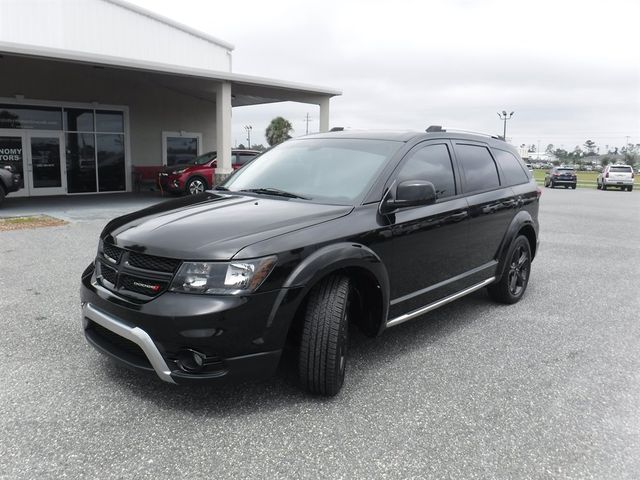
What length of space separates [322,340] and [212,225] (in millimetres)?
972

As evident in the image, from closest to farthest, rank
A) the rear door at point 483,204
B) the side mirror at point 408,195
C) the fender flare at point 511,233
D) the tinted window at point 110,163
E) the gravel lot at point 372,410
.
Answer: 1. the gravel lot at point 372,410
2. the side mirror at point 408,195
3. the rear door at point 483,204
4. the fender flare at point 511,233
5. the tinted window at point 110,163

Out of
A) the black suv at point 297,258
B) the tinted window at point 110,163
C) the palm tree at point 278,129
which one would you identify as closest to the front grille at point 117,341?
the black suv at point 297,258

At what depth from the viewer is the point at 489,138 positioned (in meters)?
5.45

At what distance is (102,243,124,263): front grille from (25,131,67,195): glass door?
16.4 m

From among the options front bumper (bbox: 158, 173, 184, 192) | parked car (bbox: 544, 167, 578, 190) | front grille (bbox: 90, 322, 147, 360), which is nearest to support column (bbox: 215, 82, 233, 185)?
front bumper (bbox: 158, 173, 184, 192)

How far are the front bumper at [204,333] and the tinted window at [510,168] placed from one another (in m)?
3.43

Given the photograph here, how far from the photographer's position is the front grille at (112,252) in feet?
10.7

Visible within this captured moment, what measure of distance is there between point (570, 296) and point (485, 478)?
13.4 ft

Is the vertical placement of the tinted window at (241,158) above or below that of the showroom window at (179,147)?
below

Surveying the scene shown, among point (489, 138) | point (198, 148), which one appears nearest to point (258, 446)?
point (489, 138)

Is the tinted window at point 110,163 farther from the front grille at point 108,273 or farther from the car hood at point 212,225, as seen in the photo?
the front grille at point 108,273

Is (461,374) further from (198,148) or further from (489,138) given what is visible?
(198,148)

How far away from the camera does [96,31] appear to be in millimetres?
23797

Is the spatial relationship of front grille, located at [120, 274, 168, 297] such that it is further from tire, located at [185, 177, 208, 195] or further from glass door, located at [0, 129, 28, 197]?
glass door, located at [0, 129, 28, 197]
